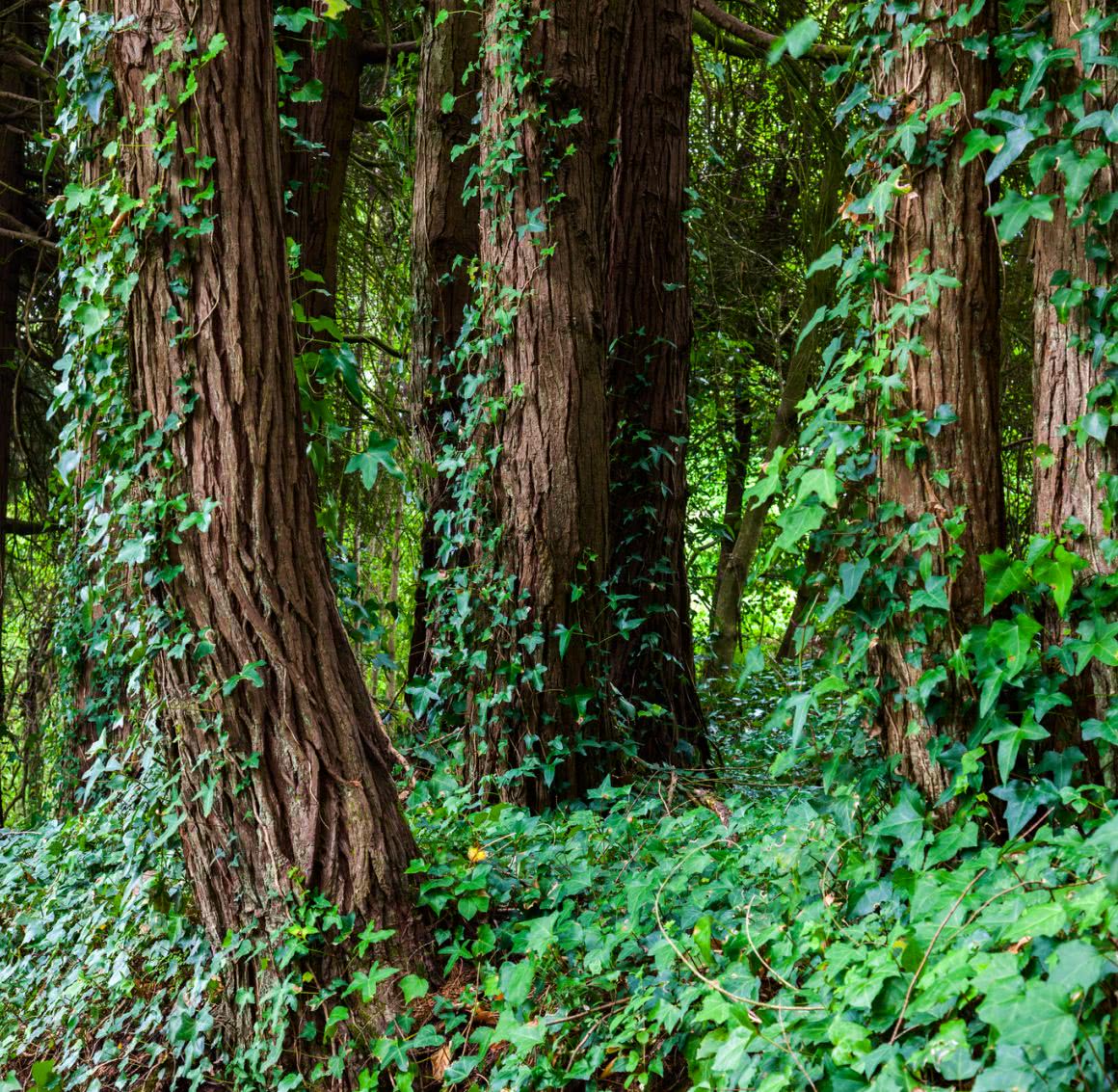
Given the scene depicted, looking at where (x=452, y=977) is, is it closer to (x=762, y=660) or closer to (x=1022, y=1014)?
(x=762, y=660)

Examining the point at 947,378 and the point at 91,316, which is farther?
the point at 91,316

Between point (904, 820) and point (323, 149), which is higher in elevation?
point (323, 149)

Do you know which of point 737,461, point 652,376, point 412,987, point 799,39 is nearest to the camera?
point 799,39

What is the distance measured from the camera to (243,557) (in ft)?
10.4

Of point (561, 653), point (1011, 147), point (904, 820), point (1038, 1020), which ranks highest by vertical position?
point (1011, 147)

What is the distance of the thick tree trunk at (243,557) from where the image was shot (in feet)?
10.3

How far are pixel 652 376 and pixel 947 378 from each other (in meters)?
2.76

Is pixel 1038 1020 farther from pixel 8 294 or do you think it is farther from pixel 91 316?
pixel 8 294

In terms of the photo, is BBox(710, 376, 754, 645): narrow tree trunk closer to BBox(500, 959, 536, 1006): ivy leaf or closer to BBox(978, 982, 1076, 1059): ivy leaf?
BBox(500, 959, 536, 1006): ivy leaf

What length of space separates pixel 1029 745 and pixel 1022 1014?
3.11ft

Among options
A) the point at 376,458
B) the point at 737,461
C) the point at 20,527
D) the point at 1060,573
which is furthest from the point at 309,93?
the point at 737,461

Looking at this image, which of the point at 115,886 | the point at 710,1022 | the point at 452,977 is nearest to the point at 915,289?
the point at 710,1022

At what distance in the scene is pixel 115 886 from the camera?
11.9 feet

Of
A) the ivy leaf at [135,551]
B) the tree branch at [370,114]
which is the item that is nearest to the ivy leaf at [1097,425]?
the ivy leaf at [135,551]
